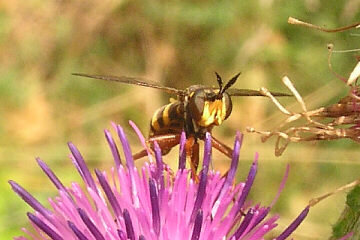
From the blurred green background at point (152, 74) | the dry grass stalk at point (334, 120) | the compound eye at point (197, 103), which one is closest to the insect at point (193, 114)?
the compound eye at point (197, 103)

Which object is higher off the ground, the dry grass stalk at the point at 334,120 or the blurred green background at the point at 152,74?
the blurred green background at the point at 152,74

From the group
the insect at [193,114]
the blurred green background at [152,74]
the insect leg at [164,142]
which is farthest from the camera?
the blurred green background at [152,74]

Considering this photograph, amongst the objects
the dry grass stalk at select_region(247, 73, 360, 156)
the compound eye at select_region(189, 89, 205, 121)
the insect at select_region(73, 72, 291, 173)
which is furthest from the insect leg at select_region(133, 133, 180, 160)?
the dry grass stalk at select_region(247, 73, 360, 156)

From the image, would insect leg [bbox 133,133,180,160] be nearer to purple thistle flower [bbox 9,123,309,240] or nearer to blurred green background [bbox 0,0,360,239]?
purple thistle flower [bbox 9,123,309,240]

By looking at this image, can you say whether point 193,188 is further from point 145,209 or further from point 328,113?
point 328,113

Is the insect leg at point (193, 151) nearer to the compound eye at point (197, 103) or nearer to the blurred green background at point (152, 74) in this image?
the compound eye at point (197, 103)
